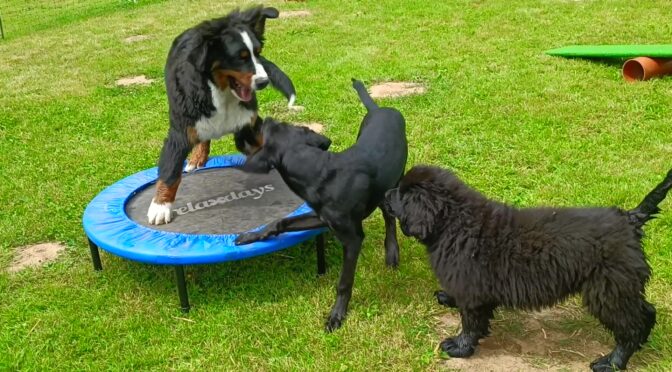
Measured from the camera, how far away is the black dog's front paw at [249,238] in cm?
393

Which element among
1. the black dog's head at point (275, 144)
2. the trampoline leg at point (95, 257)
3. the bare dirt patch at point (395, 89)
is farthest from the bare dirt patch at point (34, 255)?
the bare dirt patch at point (395, 89)

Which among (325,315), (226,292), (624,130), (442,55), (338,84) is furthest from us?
(442,55)

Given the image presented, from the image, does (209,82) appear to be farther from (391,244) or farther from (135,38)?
(135,38)

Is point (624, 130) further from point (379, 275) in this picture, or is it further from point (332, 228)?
point (332, 228)

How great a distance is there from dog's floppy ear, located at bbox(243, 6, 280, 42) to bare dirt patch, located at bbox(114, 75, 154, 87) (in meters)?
5.60

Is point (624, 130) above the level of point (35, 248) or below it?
above

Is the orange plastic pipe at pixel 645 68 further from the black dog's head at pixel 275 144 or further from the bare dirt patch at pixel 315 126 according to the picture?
the black dog's head at pixel 275 144

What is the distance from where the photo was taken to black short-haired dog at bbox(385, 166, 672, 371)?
114 inches

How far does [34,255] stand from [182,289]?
1.71m

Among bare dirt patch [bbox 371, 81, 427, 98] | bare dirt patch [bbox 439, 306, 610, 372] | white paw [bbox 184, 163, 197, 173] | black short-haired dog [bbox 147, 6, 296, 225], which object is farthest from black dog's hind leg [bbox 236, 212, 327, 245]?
bare dirt patch [bbox 371, 81, 427, 98]

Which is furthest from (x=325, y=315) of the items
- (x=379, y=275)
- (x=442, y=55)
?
(x=442, y=55)

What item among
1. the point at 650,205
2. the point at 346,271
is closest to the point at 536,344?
the point at 650,205

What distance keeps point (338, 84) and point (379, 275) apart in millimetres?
4655

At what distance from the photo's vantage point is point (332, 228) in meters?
3.65
